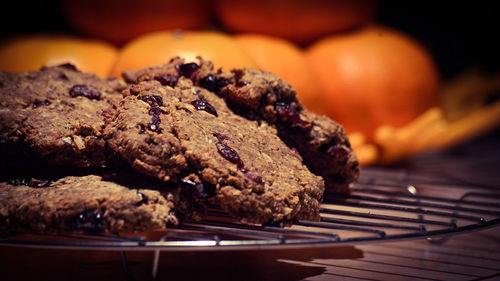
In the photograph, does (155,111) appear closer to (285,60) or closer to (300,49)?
(285,60)

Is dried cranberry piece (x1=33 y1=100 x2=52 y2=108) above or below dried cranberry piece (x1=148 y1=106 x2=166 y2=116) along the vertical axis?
above

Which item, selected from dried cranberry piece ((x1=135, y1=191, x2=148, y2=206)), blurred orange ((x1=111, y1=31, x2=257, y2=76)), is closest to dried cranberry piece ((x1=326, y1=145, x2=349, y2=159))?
blurred orange ((x1=111, y1=31, x2=257, y2=76))

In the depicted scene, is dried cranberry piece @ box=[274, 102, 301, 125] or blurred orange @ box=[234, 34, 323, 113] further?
blurred orange @ box=[234, 34, 323, 113]

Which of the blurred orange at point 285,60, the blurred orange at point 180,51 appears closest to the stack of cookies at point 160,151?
the blurred orange at point 180,51

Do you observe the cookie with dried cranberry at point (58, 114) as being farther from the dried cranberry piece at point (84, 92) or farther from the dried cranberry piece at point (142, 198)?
the dried cranberry piece at point (142, 198)

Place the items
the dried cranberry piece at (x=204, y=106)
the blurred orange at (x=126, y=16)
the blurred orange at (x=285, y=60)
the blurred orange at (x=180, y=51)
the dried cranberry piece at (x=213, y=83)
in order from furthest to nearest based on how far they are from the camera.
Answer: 1. the blurred orange at (x=126, y=16)
2. the blurred orange at (x=285, y=60)
3. the blurred orange at (x=180, y=51)
4. the dried cranberry piece at (x=213, y=83)
5. the dried cranberry piece at (x=204, y=106)

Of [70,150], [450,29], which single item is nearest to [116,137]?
[70,150]

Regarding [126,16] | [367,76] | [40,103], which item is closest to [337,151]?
[40,103]

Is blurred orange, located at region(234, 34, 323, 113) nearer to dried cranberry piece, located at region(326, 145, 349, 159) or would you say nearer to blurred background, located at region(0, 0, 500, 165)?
blurred background, located at region(0, 0, 500, 165)
